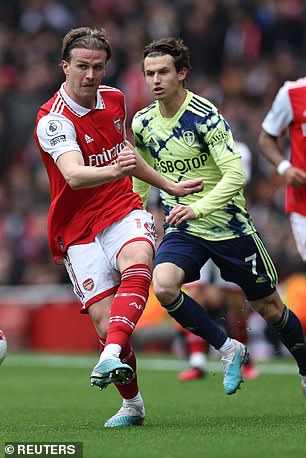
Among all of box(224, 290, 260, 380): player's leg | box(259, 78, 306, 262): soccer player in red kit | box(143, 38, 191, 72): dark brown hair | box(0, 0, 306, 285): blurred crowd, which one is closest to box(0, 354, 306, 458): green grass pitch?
box(224, 290, 260, 380): player's leg

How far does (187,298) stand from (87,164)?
1279 millimetres

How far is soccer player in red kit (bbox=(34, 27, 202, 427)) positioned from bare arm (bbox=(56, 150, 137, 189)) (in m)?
0.01

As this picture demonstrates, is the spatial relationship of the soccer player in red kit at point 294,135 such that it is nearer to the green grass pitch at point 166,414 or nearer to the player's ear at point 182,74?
the player's ear at point 182,74

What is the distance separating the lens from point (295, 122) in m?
8.54

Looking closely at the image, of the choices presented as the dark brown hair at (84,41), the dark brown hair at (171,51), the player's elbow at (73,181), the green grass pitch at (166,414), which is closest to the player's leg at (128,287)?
the green grass pitch at (166,414)

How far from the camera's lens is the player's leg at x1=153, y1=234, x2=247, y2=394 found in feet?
24.4

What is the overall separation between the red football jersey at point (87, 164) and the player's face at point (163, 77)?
472 mm

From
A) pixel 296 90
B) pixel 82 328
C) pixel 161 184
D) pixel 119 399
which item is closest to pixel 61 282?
pixel 82 328

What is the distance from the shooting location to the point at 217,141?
7.46 meters

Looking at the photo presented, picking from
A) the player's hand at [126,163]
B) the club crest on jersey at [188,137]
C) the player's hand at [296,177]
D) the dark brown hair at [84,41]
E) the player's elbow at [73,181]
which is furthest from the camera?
the player's hand at [296,177]

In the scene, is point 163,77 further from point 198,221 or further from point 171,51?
point 198,221

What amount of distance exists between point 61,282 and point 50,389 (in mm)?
6439

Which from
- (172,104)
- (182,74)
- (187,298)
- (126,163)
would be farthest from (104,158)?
(187,298)

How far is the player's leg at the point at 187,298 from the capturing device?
293 inches
